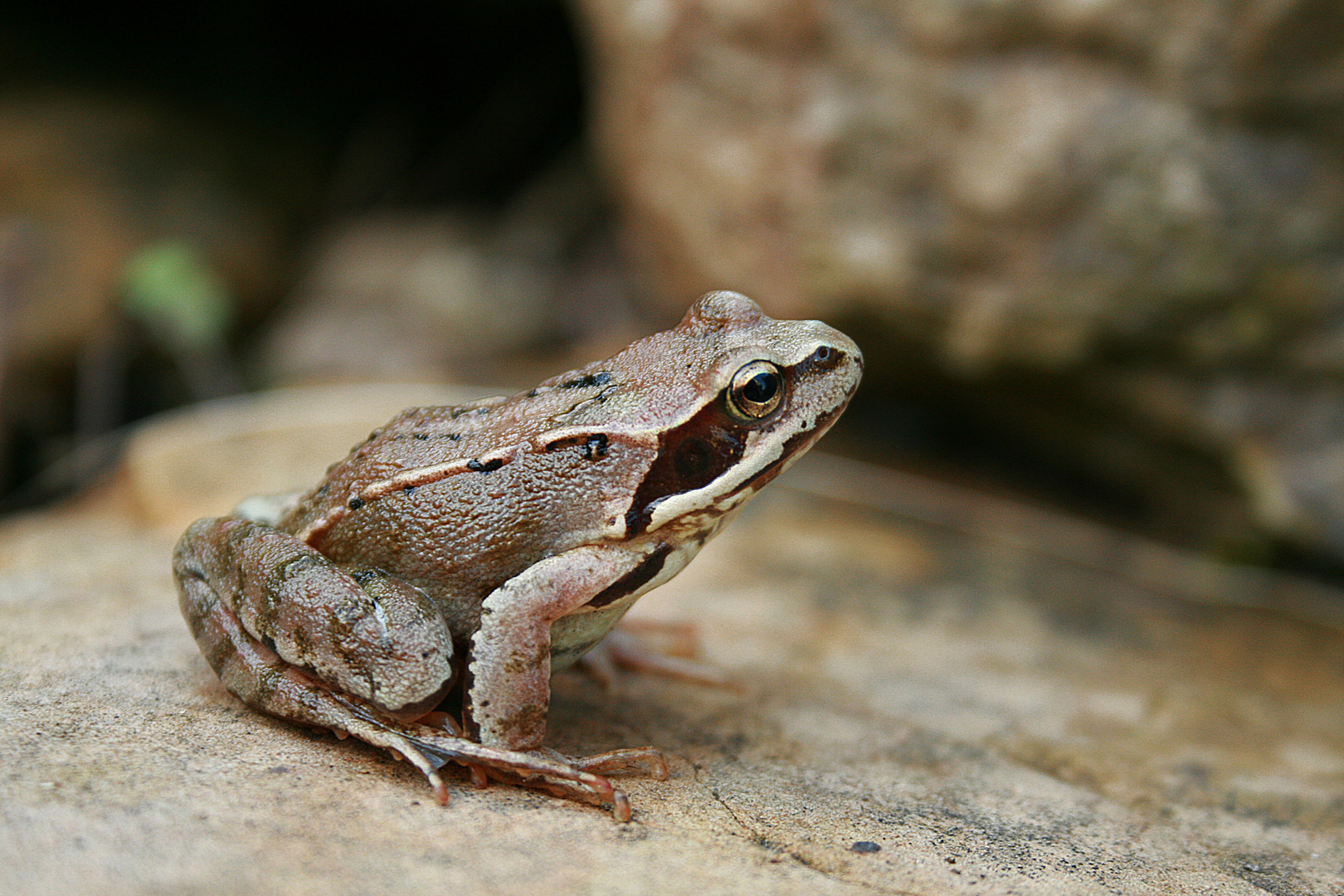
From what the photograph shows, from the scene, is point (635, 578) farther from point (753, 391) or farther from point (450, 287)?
point (450, 287)

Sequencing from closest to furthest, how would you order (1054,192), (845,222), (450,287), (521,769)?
(521,769) < (1054,192) < (845,222) < (450,287)

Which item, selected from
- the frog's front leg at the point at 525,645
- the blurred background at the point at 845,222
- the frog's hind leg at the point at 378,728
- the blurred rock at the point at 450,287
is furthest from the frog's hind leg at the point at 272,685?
the blurred rock at the point at 450,287

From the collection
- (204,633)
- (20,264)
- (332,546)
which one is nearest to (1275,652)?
(332,546)

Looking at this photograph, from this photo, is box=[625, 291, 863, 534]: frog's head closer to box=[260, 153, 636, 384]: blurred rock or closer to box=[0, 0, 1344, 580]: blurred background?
box=[0, 0, 1344, 580]: blurred background

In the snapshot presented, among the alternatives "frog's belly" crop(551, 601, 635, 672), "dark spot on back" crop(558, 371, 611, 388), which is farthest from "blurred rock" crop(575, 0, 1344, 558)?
"frog's belly" crop(551, 601, 635, 672)

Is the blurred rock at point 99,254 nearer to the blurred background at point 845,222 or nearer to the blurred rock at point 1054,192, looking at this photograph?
the blurred background at point 845,222

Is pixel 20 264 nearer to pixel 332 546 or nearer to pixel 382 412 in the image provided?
pixel 382 412

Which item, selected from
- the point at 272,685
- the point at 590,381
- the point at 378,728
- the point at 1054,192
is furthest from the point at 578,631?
the point at 1054,192
